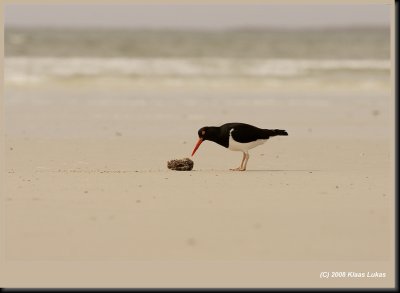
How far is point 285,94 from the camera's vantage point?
72.3ft

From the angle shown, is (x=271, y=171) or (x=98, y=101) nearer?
(x=271, y=171)

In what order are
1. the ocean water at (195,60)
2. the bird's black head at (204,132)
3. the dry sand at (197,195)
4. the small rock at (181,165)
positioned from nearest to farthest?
the dry sand at (197,195), the small rock at (181,165), the bird's black head at (204,132), the ocean water at (195,60)

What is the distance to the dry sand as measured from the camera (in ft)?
17.7

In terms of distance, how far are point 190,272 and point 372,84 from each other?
2261cm

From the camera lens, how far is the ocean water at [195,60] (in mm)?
30562

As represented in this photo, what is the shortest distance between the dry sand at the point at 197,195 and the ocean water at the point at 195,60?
1371cm

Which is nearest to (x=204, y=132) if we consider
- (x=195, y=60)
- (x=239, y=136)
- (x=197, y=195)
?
(x=239, y=136)

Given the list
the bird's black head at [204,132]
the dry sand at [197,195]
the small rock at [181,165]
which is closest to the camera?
the dry sand at [197,195]

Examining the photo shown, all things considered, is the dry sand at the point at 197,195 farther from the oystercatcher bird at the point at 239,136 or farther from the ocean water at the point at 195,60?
the ocean water at the point at 195,60

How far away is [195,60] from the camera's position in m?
41.0

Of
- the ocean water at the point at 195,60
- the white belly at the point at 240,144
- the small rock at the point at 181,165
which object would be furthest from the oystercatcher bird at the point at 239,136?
the ocean water at the point at 195,60

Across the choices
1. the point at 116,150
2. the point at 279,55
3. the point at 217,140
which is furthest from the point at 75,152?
the point at 279,55

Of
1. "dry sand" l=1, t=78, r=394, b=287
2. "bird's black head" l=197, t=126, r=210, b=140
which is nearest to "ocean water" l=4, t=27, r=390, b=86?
"dry sand" l=1, t=78, r=394, b=287

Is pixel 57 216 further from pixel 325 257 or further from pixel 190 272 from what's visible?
pixel 325 257
